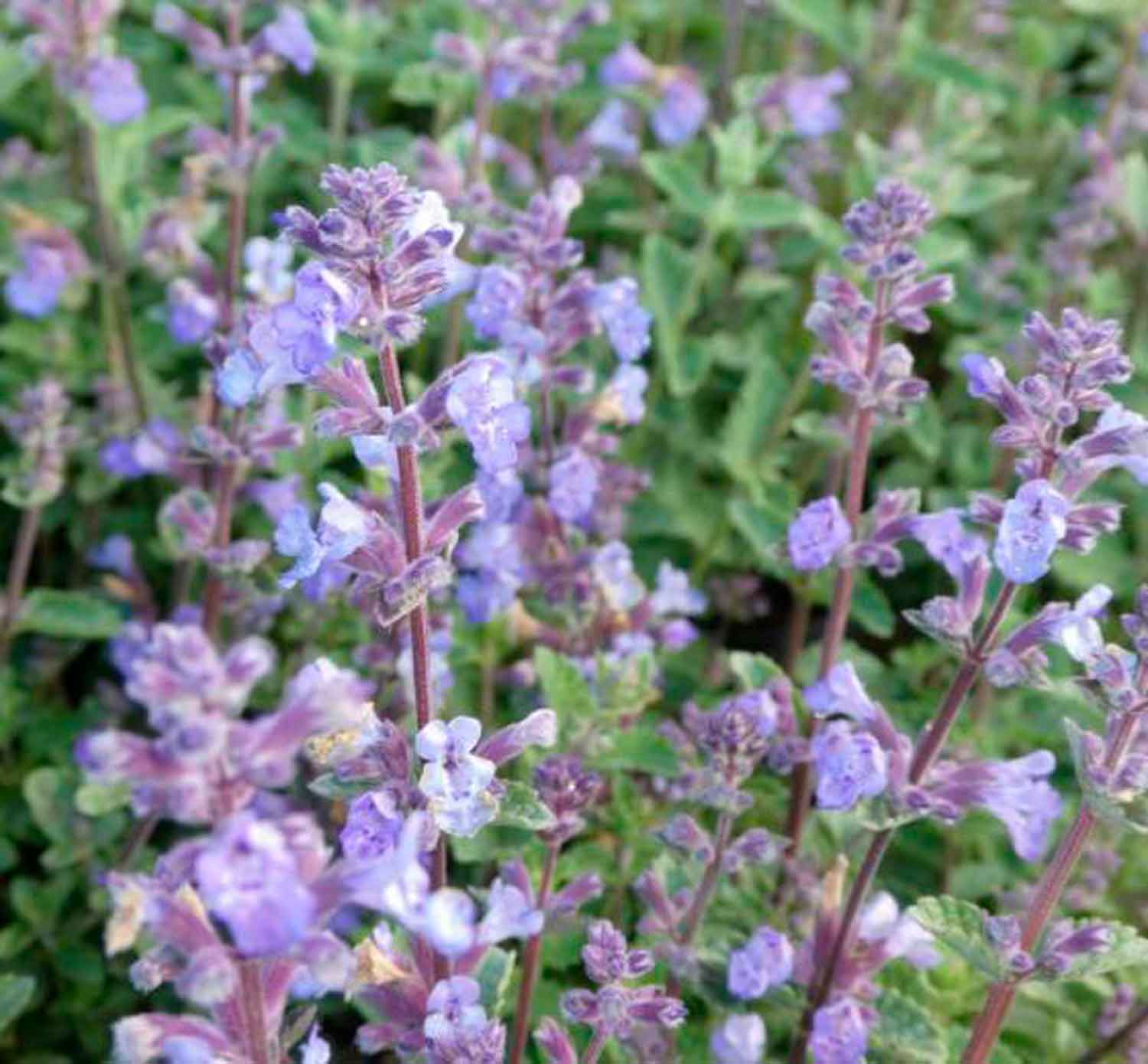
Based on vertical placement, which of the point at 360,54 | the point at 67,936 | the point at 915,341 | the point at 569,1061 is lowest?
the point at 67,936

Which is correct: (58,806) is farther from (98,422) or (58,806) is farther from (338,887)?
(338,887)

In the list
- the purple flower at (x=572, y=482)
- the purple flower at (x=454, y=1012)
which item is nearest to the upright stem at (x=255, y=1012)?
the purple flower at (x=454, y=1012)

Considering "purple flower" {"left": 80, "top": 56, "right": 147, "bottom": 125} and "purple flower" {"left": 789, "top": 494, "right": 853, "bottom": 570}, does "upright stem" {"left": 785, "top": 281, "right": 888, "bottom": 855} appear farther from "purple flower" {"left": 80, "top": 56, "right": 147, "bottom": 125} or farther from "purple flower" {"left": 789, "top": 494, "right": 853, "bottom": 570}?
"purple flower" {"left": 80, "top": 56, "right": 147, "bottom": 125}

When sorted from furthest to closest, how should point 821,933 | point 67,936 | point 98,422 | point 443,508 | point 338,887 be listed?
point 98,422 < point 67,936 < point 821,933 < point 443,508 < point 338,887

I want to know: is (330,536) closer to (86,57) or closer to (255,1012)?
(255,1012)

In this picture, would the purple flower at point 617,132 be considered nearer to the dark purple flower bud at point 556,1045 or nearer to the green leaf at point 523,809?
the green leaf at point 523,809

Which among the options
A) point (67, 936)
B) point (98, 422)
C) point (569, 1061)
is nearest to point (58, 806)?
point (67, 936)

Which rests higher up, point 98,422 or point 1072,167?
point 1072,167
